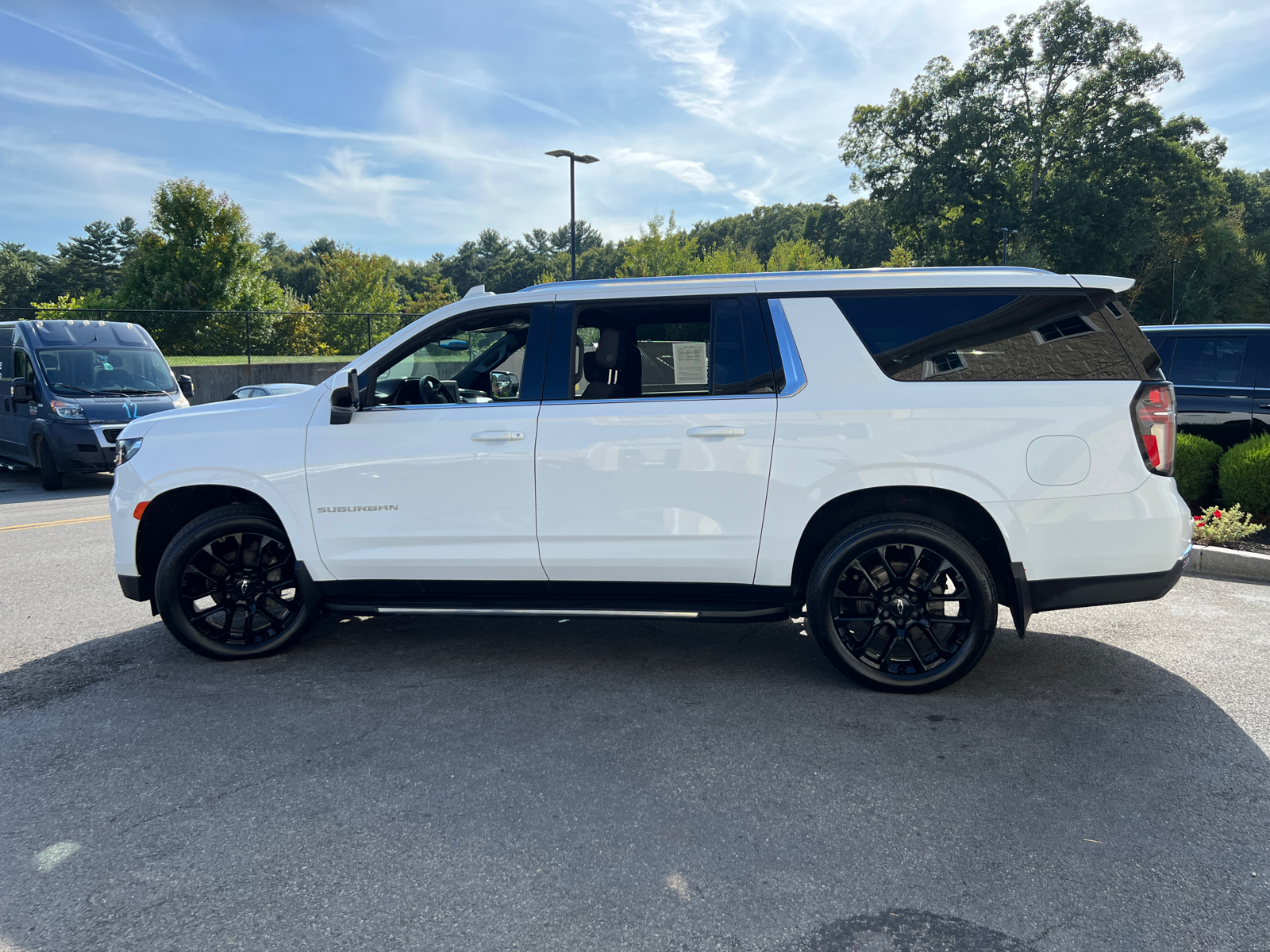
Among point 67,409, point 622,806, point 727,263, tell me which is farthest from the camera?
point 727,263

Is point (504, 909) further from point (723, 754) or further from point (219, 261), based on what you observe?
point (219, 261)

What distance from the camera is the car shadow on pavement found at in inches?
96.6

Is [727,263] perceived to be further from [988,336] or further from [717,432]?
[717,432]

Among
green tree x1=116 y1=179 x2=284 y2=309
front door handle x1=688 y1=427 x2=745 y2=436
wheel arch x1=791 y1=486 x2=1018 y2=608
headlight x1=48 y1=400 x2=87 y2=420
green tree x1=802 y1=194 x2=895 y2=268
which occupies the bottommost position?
headlight x1=48 y1=400 x2=87 y2=420

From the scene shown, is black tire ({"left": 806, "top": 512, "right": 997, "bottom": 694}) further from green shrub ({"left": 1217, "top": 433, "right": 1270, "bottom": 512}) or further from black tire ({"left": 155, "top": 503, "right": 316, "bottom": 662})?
green shrub ({"left": 1217, "top": 433, "right": 1270, "bottom": 512})

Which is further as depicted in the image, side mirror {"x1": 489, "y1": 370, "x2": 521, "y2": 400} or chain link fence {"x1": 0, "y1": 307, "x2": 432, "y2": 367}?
chain link fence {"x1": 0, "y1": 307, "x2": 432, "y2": 367}

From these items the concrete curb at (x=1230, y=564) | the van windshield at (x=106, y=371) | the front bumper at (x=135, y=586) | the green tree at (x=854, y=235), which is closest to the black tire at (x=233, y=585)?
the front bumper at (x=135, y=586)

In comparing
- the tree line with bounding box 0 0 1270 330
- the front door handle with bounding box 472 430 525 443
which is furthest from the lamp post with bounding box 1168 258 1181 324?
the front door handle with bounding box 472 430 525 443

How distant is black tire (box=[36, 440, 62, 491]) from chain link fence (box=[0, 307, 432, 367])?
36.5 ft

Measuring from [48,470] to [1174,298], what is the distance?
2412 inches

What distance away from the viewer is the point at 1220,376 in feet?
27.4

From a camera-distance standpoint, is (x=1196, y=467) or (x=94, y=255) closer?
(x=1196, y=467)

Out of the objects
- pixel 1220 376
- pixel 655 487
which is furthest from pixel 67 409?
pixel 1220 376

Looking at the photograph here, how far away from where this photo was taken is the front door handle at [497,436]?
13.9 ft
